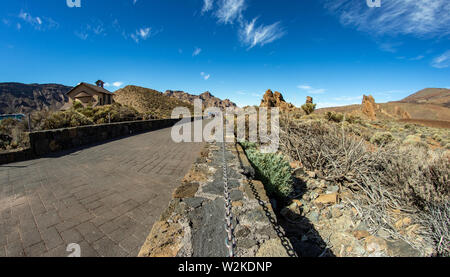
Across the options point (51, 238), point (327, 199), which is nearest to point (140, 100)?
point (51, 238)

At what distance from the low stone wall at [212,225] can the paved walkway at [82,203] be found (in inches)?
21.8

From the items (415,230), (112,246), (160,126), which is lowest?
(415,230)

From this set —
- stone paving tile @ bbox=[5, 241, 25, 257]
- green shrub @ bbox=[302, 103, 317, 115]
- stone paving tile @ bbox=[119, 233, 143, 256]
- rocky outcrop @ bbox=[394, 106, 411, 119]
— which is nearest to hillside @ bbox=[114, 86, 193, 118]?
green shrub @ bbox=[302, 103, 317, 115]

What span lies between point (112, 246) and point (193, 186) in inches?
41.4

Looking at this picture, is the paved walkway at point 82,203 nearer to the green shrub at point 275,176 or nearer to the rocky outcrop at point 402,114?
the green shrub at point 275,176

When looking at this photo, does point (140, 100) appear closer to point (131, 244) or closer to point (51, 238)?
point (51, 238)

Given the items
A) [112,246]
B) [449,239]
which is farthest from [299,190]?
[112,246]

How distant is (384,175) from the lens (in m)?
3.26

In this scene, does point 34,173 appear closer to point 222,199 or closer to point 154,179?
point 154,179

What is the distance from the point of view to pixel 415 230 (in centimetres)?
227

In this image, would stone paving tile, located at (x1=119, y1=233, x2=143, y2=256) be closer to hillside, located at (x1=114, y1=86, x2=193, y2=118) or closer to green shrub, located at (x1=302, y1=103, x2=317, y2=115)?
green shrub, located at (x1=302, y1=103, x2=317, y2=115)

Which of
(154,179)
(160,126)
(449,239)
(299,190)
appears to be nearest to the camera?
(449,239)

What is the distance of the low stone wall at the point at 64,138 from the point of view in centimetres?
444

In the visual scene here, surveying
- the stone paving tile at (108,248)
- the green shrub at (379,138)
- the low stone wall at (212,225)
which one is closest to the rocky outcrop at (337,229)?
the low stone wall at (212,225)
